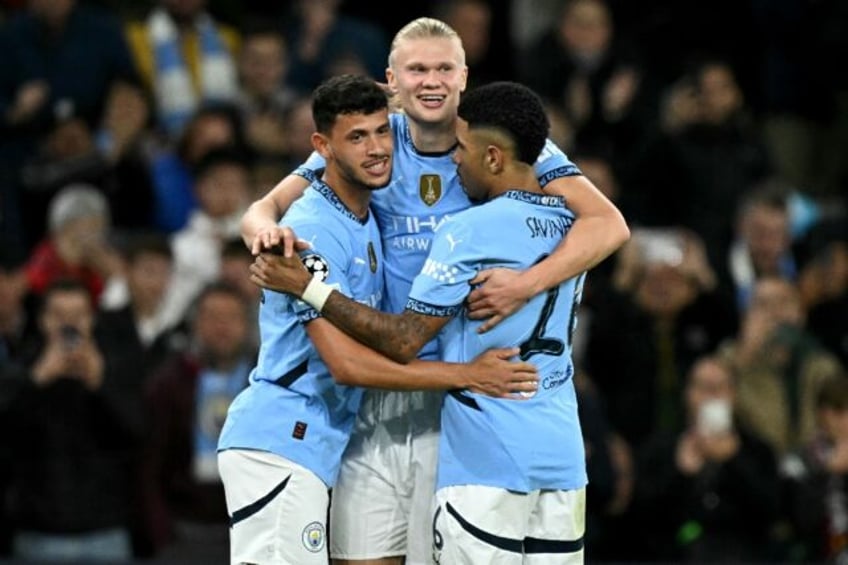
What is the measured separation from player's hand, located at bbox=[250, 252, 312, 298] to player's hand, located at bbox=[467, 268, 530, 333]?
63 cm

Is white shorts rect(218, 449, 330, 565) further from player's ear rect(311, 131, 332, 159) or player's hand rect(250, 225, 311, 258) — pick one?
player's ear rect(311, 131, 332, 159)

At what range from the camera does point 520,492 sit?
7715 millimetres

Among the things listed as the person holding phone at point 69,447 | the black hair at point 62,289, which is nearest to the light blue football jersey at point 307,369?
the person holding phone at point 69,447

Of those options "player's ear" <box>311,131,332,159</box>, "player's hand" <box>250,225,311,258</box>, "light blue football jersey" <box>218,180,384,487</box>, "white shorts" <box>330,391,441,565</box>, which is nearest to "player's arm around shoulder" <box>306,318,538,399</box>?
"light blue football jersey" <box>218,180,384,487</box>

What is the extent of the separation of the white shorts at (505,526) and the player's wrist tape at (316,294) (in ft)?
2.77

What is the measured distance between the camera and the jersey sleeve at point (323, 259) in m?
7.80

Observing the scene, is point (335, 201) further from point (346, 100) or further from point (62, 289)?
point (62, 289)

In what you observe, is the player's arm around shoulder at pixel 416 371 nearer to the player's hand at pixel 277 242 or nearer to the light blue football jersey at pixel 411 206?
the player's hand at pixel 277 242

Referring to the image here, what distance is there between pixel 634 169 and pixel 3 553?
4.91 m

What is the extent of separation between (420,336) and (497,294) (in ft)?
1.09

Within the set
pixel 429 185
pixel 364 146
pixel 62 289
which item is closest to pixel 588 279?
pixel 62 289

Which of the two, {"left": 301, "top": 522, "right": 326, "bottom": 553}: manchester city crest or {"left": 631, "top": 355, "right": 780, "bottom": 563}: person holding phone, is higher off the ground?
{"left": 301, "top": 522, "right": 326, "bottom": 553}: manchester city crest

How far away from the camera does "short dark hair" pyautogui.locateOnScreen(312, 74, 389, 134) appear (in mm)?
7891

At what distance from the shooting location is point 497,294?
768cm
